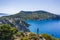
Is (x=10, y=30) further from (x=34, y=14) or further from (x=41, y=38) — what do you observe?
(x=34, y=14)

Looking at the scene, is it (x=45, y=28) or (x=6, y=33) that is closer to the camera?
(x=6, y=33)

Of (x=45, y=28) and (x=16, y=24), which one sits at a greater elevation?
(x=16, y=24)

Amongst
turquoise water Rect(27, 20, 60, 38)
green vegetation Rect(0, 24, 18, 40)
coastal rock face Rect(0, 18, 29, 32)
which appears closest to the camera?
green vegetation Rect(0, 24, 18, 40)

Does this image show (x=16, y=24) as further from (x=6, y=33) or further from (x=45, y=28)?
(x=6, y=33)

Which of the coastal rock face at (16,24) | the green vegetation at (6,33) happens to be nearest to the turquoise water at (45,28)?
the coastal rock face at (16,24)

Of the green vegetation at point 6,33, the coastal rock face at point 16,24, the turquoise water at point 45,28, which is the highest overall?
the green vegetation at point 6,33

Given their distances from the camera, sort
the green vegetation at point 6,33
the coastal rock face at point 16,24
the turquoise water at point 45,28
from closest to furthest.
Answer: the green vegetation at point 6,33, the coastal rock face at point 16,24, the turquoise water at point 45,28

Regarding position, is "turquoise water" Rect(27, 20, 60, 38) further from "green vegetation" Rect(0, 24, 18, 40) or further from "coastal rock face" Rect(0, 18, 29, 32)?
"green vegetation" Rect(0, 24, 18, 40)

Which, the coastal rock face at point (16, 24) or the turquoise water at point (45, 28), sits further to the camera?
the turquoise water at point (45, 28)

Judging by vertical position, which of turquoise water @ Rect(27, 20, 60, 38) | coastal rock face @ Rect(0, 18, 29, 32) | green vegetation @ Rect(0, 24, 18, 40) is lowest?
A: turquoise water @ Rect(27, 20, 60, 38)

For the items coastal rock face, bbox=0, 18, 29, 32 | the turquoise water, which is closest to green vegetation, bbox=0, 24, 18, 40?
coastal rock face, bbox=0, 18, 29, 32

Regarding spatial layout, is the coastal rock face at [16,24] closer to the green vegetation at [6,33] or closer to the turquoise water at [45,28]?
the turquoise water at [45,28]

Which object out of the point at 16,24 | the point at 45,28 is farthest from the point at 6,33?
the point at 45,28

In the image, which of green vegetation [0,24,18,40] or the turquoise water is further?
the turquoise water
